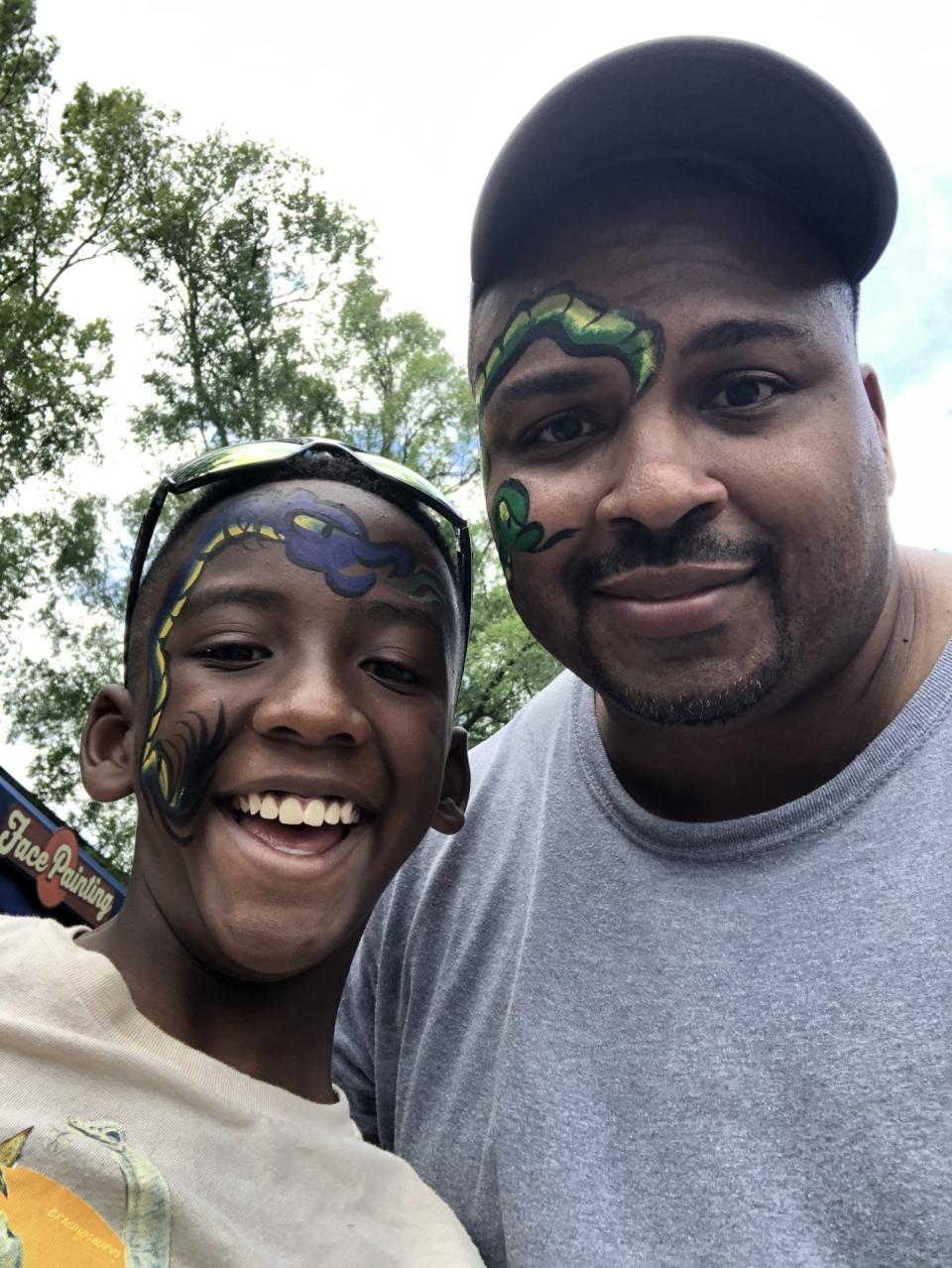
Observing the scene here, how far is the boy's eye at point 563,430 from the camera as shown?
1784mm

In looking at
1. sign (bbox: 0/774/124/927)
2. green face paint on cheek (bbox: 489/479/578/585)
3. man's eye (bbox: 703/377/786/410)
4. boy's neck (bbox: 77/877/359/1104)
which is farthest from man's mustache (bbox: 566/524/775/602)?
sign (bbox: 0/774/124/927)

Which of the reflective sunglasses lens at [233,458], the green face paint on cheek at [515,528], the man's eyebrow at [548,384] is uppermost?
the man's eyebrow at [548,384]

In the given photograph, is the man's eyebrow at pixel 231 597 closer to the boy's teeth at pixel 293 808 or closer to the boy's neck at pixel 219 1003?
the boy's teeth at pixel 293 808

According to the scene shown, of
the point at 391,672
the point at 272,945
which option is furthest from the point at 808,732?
the point at 272,945

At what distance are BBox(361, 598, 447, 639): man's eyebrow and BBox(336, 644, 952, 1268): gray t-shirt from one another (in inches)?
20.7

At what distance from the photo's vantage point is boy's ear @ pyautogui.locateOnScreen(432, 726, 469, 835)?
6.78ft

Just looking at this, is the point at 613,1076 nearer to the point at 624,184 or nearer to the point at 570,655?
the point at 570,655

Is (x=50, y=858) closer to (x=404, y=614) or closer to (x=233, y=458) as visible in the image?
(x=233, y=458)

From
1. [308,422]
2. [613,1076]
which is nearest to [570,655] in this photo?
[613,1076]

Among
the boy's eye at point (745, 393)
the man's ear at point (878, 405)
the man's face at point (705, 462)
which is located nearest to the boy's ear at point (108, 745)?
the man's face at point (705, 462)

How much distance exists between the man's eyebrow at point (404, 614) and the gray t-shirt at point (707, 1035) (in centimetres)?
52

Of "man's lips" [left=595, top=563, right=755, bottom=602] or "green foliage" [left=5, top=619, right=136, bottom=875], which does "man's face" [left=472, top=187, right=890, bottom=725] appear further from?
"green foliage" [left=5, top=619, right=136, bottom=875]

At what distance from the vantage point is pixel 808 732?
5.92 feet

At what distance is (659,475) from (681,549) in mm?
137
